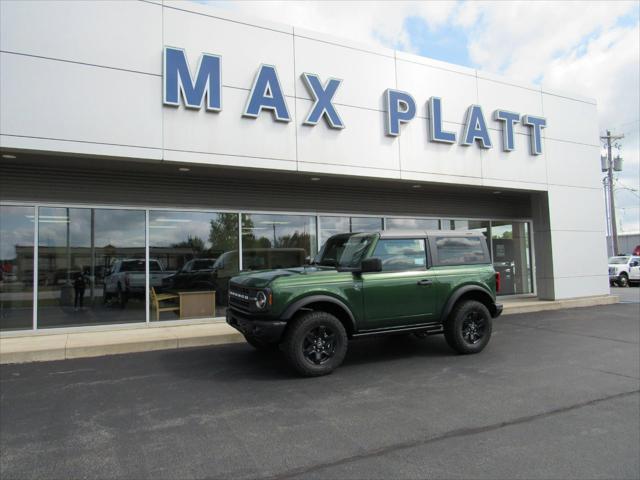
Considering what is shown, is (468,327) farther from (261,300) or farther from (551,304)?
(551,304)

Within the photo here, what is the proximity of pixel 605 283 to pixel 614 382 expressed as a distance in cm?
1009

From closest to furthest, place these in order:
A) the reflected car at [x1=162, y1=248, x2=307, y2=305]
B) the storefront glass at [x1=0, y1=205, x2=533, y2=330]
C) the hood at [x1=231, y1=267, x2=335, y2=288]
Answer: the hood at [x1=231, y1=267, x2=335, y2=288] < the storefront glass at [x1=0, y1=205, x2=533, y2=330] < the reflected car at [x1=162, y1=248, x2=307, y2=305]

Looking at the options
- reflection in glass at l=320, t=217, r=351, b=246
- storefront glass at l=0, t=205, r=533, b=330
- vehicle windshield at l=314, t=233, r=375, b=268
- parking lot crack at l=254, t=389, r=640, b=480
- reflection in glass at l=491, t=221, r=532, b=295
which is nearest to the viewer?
parking lot crack at l=254, t=389, r=640, b=480

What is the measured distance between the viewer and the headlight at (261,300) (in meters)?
5.63

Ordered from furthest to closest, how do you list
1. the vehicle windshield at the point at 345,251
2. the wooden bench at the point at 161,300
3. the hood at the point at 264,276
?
the wooden bench at the point at 161,300 → the vehicle windshield at the point at 345,251 → the hood at the point at 264,276

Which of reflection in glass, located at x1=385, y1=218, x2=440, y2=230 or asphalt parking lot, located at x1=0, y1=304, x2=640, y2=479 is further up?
A: reflection in glass, located at x1=385, y1=218, x2=440, y2=230

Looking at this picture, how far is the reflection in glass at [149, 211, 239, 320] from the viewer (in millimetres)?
9781

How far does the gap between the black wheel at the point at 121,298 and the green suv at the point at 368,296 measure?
3979 millimetres

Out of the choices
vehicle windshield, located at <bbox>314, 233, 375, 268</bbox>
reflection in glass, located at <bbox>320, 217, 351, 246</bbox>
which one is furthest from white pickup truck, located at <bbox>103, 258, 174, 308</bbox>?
vehicle windshield, located at <bbox>314, 233, 375, 268</bbox>

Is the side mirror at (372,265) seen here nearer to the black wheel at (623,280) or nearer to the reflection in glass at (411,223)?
the reflection in glass at (411,223)

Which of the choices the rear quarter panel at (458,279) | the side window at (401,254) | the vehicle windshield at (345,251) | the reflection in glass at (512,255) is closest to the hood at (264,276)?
the vehicle windshield at (345,251)

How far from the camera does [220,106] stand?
8.55 metres

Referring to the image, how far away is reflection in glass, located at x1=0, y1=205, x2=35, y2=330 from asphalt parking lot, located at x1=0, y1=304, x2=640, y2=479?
2.30 meters

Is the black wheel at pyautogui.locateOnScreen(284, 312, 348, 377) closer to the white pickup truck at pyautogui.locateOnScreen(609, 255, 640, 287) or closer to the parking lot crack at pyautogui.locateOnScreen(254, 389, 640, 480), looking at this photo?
the parking lot crack at pyautogui.locateOnScreen(254, 389, 640, 480)
